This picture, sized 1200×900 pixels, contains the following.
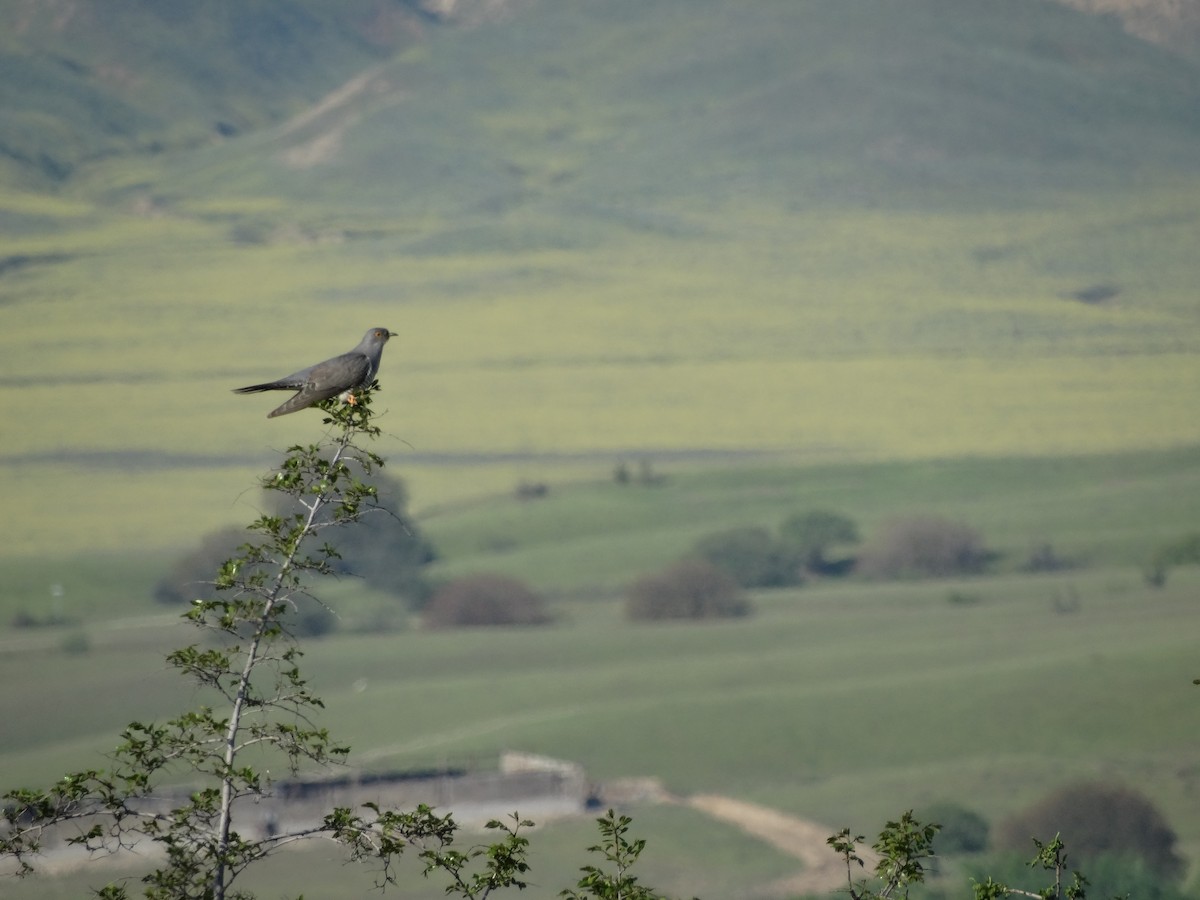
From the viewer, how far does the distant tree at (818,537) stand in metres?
116


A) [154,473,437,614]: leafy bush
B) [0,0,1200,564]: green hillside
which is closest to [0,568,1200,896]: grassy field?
[154,473,437,614]: leafy bush

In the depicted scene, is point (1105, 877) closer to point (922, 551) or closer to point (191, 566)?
point (191, 566)

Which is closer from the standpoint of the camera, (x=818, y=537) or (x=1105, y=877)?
(x=1105, y=877)

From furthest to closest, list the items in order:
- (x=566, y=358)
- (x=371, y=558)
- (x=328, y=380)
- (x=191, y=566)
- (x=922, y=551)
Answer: (x=566, y=358) → (x=922, y=551) → (x=371, y=558) → (x=191, y=566) → (x=328, y=380)

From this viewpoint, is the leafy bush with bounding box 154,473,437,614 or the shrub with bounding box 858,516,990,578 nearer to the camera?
the leafy bush with bounding box 154,473,437,614

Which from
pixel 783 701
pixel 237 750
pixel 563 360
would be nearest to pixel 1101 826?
pixel 783 701

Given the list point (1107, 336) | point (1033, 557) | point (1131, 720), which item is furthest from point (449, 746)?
point (1107, 336)

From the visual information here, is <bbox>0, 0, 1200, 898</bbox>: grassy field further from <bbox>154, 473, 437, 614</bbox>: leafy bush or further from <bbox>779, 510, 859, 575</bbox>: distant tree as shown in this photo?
<bbox>779, 510, 859, 575</bbox>: distant tree

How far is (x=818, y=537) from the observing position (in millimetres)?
117188

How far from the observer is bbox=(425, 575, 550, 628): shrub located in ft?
329

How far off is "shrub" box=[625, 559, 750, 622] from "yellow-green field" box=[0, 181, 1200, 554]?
97.6ft

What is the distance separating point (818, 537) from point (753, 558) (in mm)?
5646

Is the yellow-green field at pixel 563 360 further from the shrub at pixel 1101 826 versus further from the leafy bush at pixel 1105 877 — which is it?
the leafy bush at pixel 1105 877

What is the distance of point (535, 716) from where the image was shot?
75938 mm
